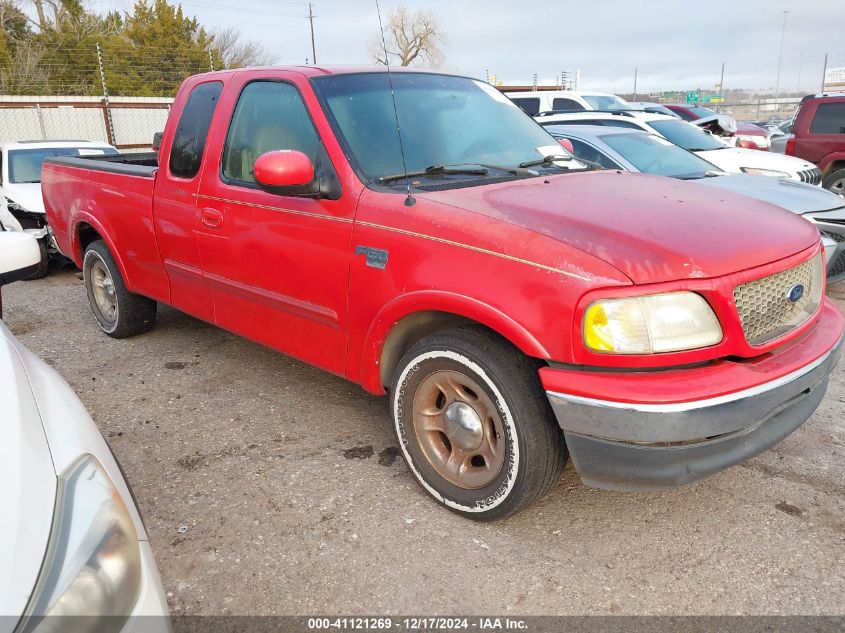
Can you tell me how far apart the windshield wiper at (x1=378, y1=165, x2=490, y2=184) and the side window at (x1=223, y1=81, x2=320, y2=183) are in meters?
0.39

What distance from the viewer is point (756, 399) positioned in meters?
2.28

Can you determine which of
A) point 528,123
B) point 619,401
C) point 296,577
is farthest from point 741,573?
point 528,123

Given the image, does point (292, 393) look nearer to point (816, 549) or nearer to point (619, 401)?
point (619, 401)

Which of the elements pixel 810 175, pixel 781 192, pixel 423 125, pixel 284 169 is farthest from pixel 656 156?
pixel 284 169

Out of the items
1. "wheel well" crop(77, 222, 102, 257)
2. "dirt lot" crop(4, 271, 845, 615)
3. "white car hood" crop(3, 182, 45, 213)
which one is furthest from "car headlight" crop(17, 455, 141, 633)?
"white car hood" crop(3, 182, 45, 213)

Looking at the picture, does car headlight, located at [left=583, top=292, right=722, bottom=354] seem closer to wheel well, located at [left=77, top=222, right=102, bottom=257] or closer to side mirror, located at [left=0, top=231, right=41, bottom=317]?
side mirror, located at [left=0, top=231, right=41, bottom=317]

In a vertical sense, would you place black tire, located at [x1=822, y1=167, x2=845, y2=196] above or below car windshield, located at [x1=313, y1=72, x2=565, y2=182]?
below

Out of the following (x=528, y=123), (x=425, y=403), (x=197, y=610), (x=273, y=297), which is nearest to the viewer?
(x=197, y=610)

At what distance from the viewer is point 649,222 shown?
2.48 metres

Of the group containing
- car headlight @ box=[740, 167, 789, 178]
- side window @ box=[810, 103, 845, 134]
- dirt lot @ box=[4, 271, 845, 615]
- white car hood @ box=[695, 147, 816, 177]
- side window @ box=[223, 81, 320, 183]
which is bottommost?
dirt lot @ box=[4, 271, 845, 615]

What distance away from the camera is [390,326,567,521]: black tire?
246cm

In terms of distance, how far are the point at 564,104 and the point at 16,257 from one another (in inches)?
478

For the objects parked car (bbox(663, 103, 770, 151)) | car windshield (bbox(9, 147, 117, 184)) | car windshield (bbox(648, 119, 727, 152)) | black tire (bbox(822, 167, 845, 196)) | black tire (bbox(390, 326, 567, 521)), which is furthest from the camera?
parked car (bbox(663, 103, 770, 151))

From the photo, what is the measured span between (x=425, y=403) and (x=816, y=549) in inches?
63.3
